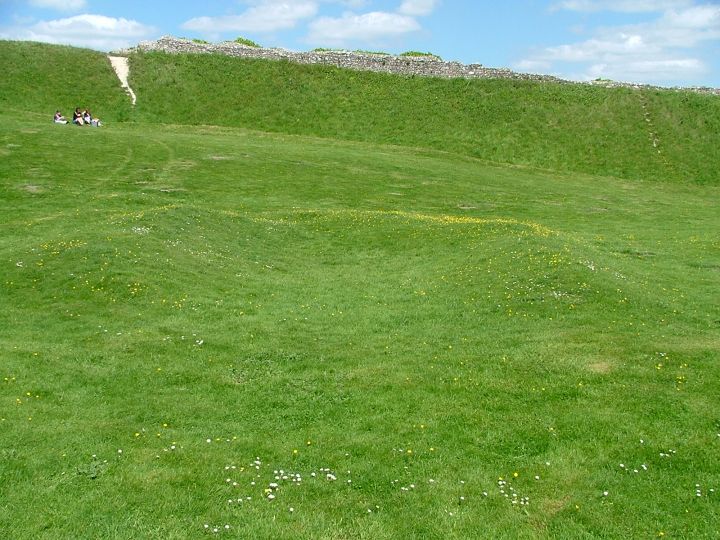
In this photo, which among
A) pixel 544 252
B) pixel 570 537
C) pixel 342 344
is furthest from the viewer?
pixel 544 252

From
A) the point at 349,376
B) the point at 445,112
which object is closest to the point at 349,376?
the point at 349,376

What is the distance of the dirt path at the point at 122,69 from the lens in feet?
232

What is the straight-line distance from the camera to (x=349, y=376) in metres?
16.9

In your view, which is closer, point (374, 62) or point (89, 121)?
point (89, 121)

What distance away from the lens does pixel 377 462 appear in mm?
12609

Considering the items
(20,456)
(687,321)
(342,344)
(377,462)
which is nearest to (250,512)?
(377,462)

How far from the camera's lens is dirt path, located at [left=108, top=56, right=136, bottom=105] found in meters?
70.6

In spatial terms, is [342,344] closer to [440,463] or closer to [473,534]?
[440,463]

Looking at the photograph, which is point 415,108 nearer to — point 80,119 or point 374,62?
point 374,62

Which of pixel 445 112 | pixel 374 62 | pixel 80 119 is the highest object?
pixel 374 62

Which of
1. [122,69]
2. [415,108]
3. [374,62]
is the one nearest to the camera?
[122,69]

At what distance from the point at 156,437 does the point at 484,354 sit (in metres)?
9.11

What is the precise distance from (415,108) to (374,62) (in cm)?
1359

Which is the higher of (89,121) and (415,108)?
(415,108)
